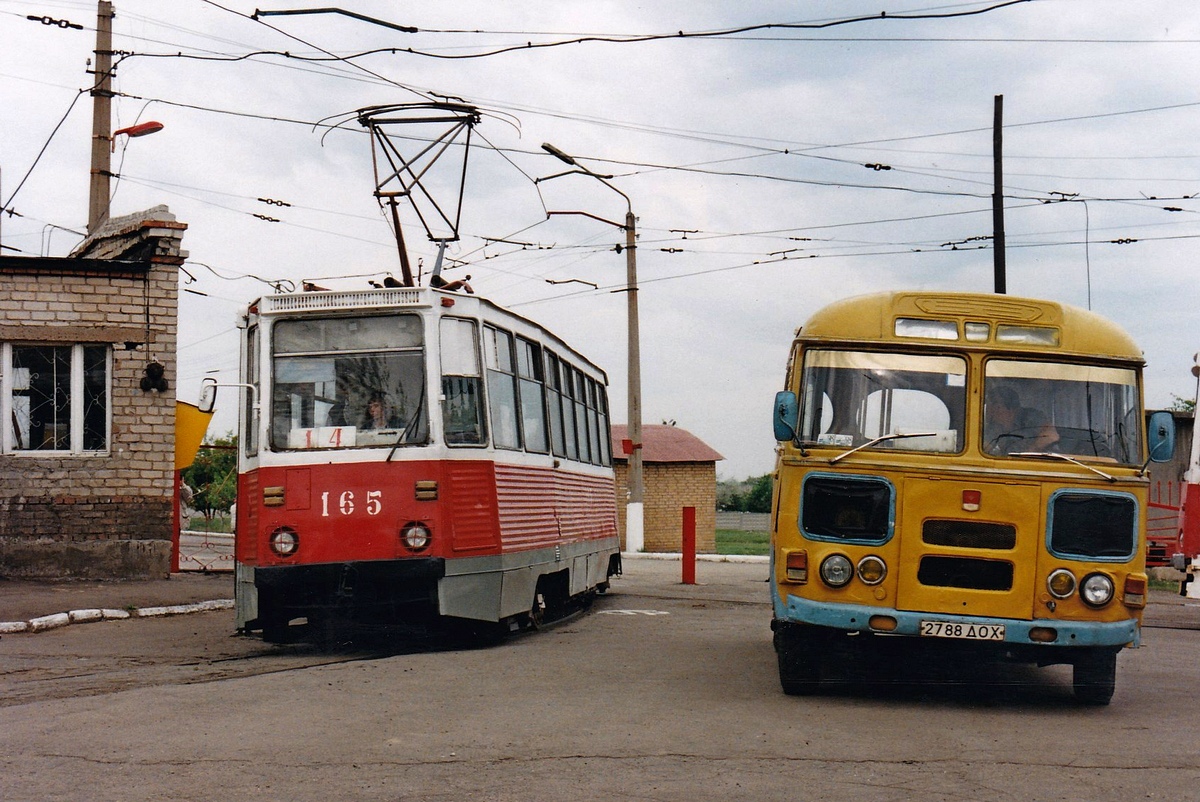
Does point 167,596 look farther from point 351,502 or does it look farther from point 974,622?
point 974,622

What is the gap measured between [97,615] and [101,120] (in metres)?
13.5

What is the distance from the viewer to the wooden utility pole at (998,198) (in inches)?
1060

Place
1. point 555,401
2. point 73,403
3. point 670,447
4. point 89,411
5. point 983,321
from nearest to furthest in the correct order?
point 983,321 < point 555,401 < point 73,403 < point 89,411 < point 670,447

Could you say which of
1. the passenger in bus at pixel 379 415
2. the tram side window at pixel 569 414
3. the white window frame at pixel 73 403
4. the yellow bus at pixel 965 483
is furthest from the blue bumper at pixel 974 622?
the white window frame at pixel 73 403

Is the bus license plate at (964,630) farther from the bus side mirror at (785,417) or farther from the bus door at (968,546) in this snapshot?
the bus side mirror at (785,417)

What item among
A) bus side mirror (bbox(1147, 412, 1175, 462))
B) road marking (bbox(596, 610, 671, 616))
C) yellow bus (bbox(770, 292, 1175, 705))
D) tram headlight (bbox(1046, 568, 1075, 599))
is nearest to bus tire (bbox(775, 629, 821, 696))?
yellow bus (bbox(770, 292, 1175, 705))

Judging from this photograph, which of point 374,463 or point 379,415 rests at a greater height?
point 379,415

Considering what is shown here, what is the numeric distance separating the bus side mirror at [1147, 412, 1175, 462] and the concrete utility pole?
20.2 m

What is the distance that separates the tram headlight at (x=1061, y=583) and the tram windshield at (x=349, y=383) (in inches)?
210

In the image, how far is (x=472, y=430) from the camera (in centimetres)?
1197

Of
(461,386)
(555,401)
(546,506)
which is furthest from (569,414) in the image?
(461,386)

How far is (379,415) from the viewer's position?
11.7 m

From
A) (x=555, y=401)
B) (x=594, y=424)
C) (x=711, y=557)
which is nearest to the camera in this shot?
(x=555, y=401)

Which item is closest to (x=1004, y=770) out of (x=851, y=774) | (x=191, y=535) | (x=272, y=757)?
(x=851, y=774)
